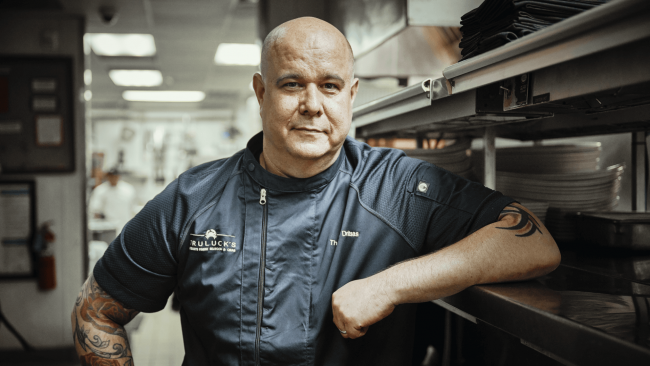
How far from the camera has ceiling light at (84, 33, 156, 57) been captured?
17.6 ft

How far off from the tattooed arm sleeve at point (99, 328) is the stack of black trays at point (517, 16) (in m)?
1.27

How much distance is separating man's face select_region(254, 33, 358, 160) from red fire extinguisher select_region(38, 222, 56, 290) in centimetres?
353

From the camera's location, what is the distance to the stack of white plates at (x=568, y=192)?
1.57m

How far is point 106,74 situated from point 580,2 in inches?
311

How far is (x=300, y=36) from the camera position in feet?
4.36

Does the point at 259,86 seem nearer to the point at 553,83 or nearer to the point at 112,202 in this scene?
the point at 553,83

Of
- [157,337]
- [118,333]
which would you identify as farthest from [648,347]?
[157,337]

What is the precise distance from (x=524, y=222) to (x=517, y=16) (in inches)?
18.8

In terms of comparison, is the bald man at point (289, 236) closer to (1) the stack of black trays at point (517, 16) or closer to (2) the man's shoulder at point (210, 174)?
(2) the man's shoulder at point (210, 174)

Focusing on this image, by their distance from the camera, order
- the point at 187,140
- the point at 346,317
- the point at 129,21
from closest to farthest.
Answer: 1. the point at 346,317
2. the point at 129,21
3. the point at 187,140

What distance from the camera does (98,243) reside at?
5754mm

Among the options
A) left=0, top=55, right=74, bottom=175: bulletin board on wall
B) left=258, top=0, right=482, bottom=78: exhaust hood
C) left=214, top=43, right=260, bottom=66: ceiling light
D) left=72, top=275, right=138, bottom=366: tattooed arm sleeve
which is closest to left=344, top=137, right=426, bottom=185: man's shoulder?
left=258, top=0, right=482, bottom=78: exhaust hood

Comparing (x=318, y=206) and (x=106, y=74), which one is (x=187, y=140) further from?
(x=318, y=206)

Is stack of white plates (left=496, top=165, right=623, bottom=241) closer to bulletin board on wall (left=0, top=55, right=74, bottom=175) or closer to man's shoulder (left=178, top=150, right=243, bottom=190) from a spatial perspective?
man's shoulder (left=178, top=150, right=243, bottom=190)
